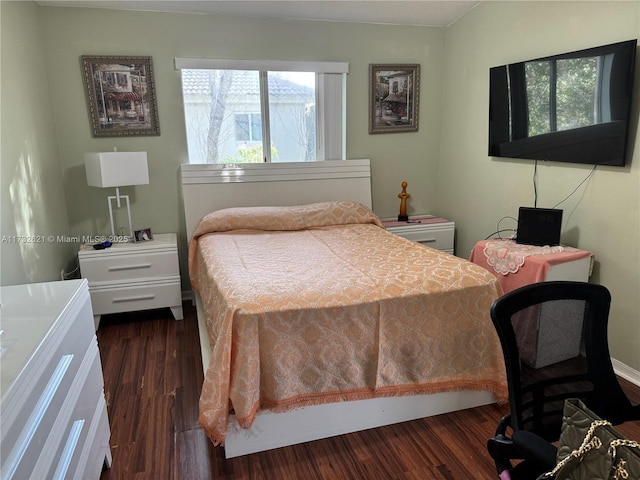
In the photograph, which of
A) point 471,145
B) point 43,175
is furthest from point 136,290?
point 471,145

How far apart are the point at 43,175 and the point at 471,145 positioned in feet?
10.8

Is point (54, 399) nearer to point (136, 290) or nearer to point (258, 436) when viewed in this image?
point (258, 436)

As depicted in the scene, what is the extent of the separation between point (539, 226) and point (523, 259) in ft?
1.13

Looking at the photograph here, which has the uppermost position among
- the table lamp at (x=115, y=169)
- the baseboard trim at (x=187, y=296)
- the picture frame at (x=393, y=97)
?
the picture frame at (x=393, y=97)

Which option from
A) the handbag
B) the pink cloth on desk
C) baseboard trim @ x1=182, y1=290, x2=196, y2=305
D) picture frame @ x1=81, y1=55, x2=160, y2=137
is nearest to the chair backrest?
the handbag

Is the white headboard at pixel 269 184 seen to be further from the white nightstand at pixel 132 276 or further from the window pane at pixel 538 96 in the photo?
the window pane at pixel 538 96

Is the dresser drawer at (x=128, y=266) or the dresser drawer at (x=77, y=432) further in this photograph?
the dresser drawer at (x=128, y=266)

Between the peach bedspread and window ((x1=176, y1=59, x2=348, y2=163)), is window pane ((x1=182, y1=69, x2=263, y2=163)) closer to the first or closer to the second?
window ((x1=176, y1=59, x2=348, y2=163))

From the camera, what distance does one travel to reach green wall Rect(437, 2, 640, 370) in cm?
242

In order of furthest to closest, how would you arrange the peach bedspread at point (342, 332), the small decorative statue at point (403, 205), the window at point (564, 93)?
1. the small decorative statue at point (403, 205)
2. the window at point (564, 93)
3. the peach bedspread at point (342, 332)

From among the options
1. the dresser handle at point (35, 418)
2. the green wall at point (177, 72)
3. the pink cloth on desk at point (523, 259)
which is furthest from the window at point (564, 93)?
the dresser handle at point (35, 418)

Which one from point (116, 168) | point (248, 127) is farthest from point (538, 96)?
point (116, 168)

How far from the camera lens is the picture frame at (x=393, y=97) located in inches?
153

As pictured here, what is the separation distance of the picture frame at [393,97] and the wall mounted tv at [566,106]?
2.75 feet
